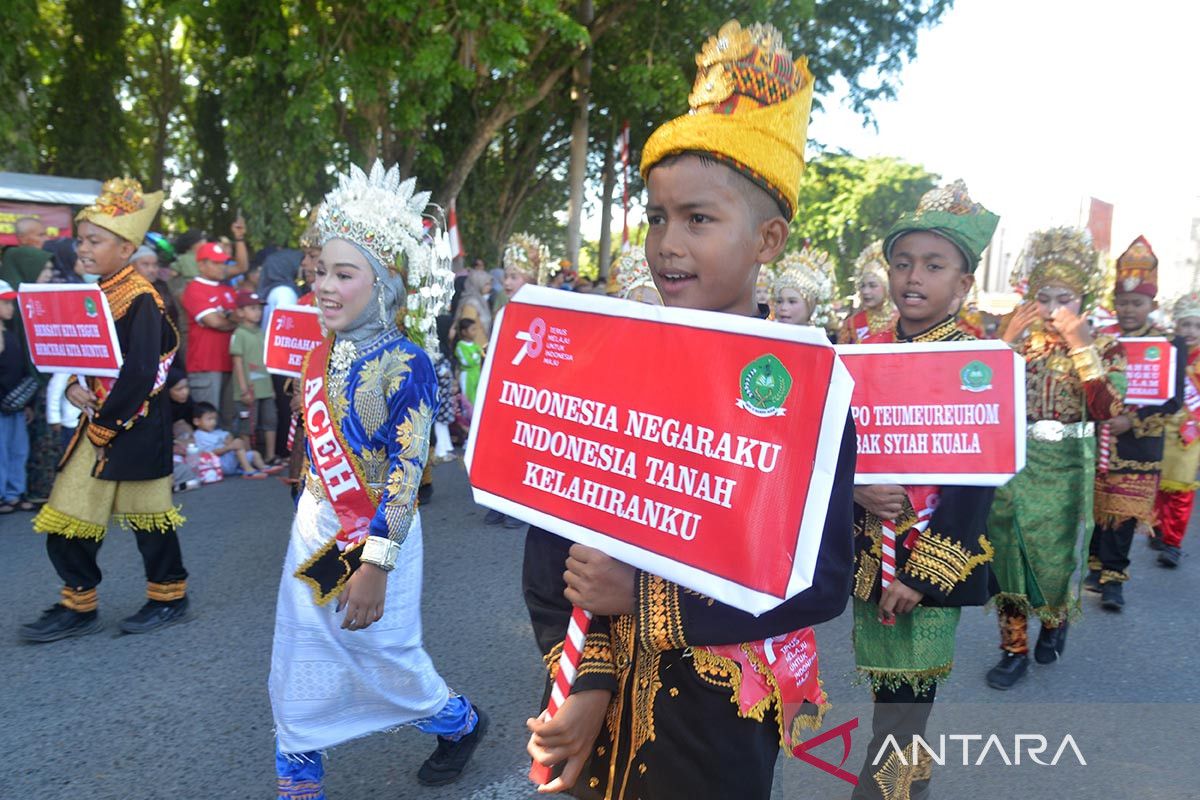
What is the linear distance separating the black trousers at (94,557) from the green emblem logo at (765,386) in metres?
4.22

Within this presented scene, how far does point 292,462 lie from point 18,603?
7.61 ft

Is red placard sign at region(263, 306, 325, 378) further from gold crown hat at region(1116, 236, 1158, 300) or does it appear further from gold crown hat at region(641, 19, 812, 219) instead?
gold crown hat at region(1116, 236, 1158, 300)

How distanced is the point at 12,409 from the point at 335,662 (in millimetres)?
5648

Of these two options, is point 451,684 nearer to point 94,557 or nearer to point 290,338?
point 94,557

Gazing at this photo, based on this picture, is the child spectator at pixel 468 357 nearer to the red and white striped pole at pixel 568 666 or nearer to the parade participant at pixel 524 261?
the parade participant at pixel 524 261

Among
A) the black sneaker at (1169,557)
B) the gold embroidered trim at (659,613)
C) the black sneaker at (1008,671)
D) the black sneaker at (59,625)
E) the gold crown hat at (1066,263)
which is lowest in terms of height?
the black sneaker at (59,625)

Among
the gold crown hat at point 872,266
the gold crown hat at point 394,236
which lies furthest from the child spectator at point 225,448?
the gold crown hat at point 394,236

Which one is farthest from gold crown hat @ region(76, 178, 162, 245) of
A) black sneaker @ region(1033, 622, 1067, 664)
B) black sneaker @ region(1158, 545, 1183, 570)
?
black sneaker @ region(1158, 545, 1183, 570)

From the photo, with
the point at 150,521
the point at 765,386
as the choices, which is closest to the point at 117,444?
the point at 150,521

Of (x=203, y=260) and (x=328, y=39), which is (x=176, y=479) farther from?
(x=328, y=39)

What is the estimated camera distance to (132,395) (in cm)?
450

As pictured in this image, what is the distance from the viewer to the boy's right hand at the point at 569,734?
1613 millimetres

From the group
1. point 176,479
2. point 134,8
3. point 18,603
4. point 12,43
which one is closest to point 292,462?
point 18,603

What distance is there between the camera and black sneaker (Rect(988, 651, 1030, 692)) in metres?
4.50
